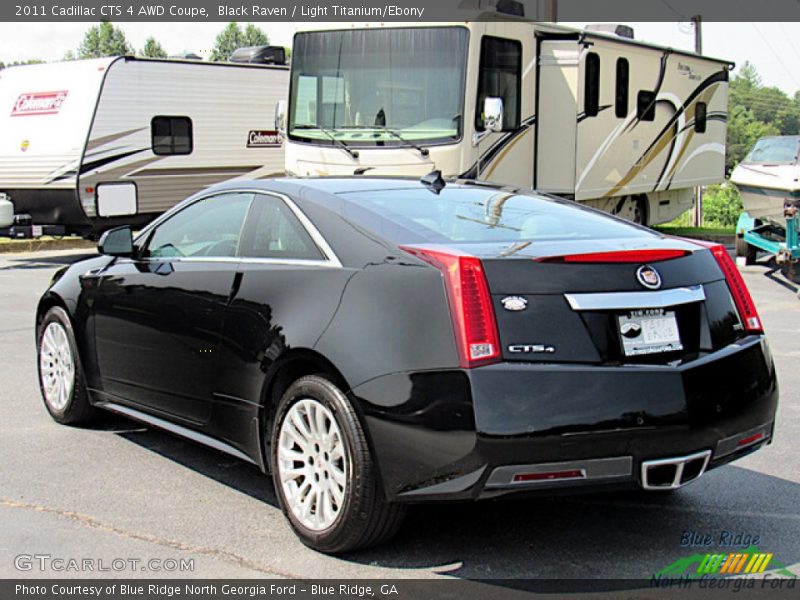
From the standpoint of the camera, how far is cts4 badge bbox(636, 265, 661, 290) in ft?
14.6

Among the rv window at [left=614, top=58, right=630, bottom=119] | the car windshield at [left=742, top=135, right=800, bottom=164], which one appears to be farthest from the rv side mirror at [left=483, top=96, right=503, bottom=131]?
the car windshield at [left=742, top=135, right=800, bottom=164]

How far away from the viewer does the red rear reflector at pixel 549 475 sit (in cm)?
413

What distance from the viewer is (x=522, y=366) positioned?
4.17 meters

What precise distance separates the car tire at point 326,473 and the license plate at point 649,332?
109 cm

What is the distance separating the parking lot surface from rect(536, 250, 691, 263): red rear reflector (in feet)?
3.99

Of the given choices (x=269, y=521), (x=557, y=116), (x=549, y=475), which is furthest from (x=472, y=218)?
(x=557, y=116)

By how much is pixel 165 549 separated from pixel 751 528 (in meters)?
2.54

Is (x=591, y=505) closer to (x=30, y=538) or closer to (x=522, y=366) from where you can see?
(x=522, y=366)

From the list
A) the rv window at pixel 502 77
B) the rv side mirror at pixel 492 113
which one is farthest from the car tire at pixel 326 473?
the rv window at pixel 502 77

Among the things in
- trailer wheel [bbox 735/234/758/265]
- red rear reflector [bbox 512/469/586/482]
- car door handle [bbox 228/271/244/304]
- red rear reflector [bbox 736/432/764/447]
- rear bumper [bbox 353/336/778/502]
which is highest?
car door handle [bbox 228/271/244/304]

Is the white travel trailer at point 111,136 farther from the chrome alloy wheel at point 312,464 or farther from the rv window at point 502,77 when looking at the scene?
the chrome alloy wheel at point 312,464

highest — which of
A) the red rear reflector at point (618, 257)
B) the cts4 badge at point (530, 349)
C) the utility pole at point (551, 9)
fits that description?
the utility pole at point (551, 9)

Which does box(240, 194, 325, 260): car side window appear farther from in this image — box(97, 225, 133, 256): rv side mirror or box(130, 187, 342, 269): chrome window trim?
box(97, 225, 133, 256): rv side mirror

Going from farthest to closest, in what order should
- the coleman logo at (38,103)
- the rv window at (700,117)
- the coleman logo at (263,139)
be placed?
the rv window at (700,117) < the coleman logo at (263,139) < the coleman logo at (38,103)
